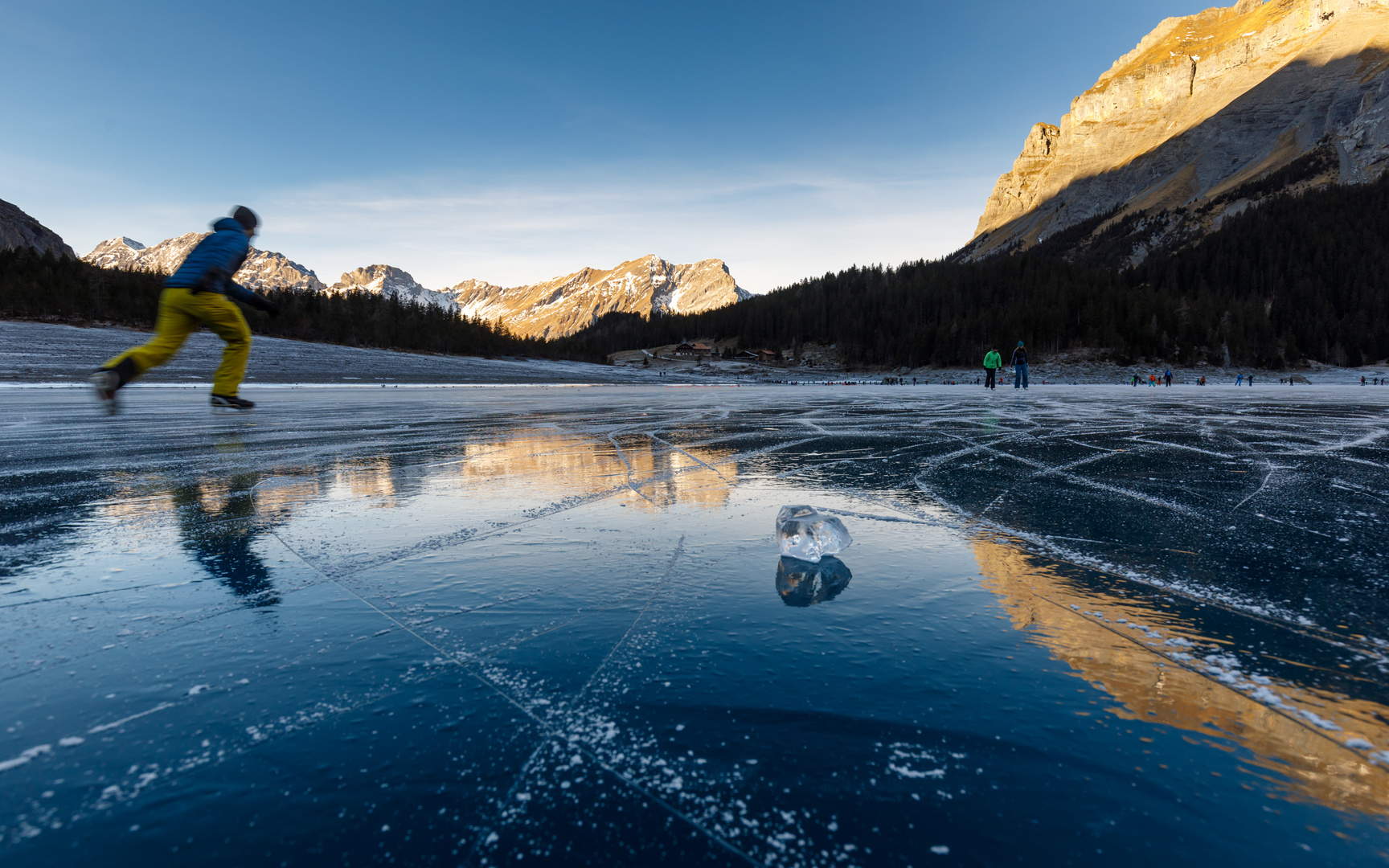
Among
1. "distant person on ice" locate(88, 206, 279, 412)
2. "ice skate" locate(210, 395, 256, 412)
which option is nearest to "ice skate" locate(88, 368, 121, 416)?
"distant person on ice" locate(88, 206, 279, 412)

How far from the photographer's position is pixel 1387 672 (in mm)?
1764

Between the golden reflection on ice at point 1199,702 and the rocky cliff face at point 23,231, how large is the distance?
184m

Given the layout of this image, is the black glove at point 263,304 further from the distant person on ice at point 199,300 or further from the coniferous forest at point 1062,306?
the coniferous forest at point 1062,306

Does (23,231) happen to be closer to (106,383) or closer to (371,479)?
(106,383)

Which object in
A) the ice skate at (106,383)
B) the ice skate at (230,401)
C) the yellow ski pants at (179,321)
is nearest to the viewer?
the ice skate at (106,383)

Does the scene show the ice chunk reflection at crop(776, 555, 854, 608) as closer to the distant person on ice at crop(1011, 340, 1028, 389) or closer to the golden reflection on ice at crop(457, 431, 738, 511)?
the golden reflection on ice at crop(457, 431, 738, 511)

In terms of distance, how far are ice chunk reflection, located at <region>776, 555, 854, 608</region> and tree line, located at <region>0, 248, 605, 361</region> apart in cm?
4811

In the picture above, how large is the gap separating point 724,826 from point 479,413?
1260 cm

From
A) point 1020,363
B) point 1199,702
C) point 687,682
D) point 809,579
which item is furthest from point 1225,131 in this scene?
point 687,682

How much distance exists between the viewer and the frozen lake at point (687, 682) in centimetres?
119

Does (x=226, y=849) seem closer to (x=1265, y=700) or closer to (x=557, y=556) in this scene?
(x=557, y=556)

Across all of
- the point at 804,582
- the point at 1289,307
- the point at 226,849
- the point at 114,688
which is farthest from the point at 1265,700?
the point at 1289,307

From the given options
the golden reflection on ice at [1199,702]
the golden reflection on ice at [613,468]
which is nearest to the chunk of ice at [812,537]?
the golden reflection on ice at [1199,702]

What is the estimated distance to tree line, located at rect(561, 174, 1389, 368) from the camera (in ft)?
229
